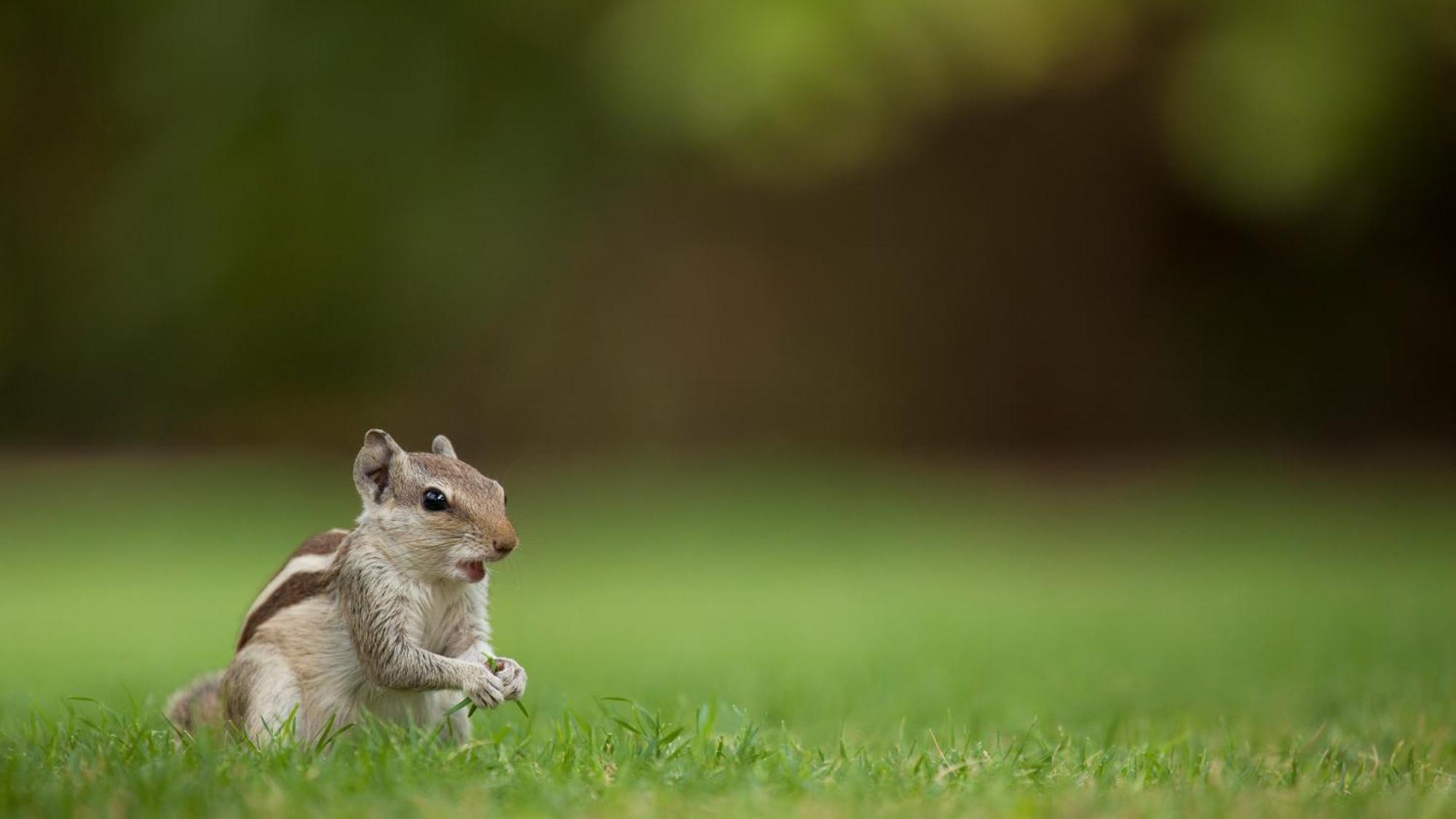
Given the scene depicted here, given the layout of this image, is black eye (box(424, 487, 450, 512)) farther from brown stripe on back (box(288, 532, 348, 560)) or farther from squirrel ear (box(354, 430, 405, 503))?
brown stripe on back (box(288, 532, 348, 560))

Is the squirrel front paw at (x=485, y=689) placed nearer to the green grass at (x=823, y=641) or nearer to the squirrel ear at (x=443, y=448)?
the green grass at (x=823, y=641)

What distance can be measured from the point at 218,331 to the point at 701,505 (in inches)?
224

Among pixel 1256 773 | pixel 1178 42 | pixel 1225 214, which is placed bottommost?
pixel 1256 773

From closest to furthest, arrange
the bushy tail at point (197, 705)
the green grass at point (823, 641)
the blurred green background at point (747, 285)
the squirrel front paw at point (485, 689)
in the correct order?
1. the green grass at point (823, 641)
2. the squirrel front paw at point (485, 689)
3. the bushy tail at point (197, 705)
4. the blurred green background at point (747, 285)

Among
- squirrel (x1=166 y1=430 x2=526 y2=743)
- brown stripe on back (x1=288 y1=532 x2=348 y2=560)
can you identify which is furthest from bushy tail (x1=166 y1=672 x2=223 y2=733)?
brown stripe on back (x1=288 y1=532 x2=348 y2=560)

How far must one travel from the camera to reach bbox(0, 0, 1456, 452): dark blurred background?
15.8m

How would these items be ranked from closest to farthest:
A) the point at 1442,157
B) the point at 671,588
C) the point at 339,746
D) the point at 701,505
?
the point at 339,746 → the point at 671,588 → the point at 701,505 → the point at 1442,157

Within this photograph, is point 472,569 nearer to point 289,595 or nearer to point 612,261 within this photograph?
point 289,595

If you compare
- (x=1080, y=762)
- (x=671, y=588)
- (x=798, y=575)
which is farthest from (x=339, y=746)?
(x=798, y=575)

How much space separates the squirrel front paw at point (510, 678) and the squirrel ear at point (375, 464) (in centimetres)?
51

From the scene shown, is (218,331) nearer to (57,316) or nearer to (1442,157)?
(57,316)

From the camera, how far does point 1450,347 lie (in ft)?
55.3

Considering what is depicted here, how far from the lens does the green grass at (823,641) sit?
142 inches

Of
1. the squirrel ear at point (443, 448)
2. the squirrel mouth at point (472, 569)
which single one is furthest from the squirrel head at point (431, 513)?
the squirrel ear at point (443, 448)
